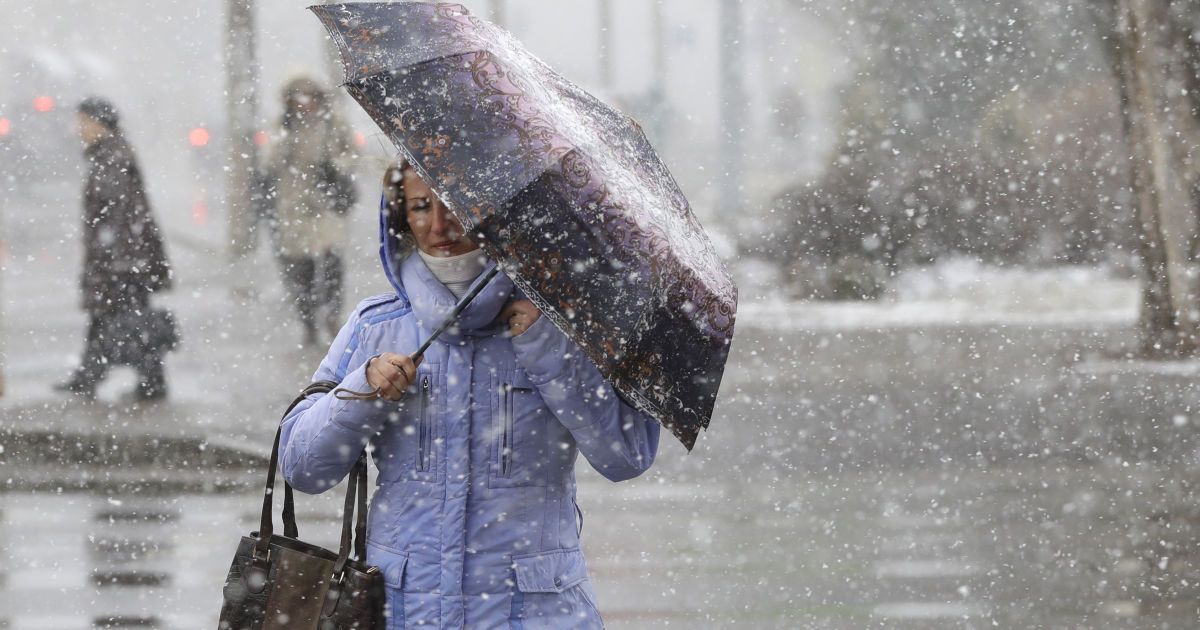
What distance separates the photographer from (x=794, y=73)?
19656 mm

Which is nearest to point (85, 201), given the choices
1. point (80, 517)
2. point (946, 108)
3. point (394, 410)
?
point (80, 517)

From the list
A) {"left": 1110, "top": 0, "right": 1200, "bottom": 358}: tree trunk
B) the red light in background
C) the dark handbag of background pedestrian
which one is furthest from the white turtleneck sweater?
the red light in background

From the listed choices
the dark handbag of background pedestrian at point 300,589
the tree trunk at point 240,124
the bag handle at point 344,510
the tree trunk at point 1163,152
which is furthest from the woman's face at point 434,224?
the tree trunk at point 240,124

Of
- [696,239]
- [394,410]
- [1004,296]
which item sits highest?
[696,239]

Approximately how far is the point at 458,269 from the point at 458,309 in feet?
0.39

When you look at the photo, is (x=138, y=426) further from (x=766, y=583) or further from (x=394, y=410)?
(x=394, y=410)

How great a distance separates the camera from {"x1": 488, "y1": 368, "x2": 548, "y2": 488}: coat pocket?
2609 mm

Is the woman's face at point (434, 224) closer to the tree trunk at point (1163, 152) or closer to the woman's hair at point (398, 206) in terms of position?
the woman's hair at point (398, 206)

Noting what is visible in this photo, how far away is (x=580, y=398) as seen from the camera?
2.57 meters

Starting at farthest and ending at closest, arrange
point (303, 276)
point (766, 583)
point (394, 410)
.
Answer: point (303, 276)
point (766, 583)
point (394, 410)

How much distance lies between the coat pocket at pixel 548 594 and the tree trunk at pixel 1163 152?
942 centimetres

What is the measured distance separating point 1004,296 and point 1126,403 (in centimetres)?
447

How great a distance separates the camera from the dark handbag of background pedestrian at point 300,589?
2.51m

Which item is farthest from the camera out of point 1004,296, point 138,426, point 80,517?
point 1004,296
